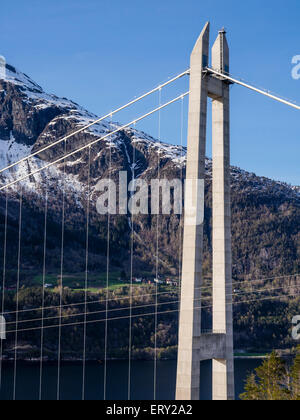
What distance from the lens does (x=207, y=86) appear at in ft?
75.9

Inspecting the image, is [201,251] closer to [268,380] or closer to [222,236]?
[222,236]

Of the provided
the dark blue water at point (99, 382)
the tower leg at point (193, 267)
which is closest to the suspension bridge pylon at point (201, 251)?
the tower leg at point (193, 267)

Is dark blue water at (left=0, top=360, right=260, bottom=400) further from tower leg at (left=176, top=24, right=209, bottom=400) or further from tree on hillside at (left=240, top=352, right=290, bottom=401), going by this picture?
tower leg at (left=176, top=24, right=209, bottom=400)

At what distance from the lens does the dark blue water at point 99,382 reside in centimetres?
8119

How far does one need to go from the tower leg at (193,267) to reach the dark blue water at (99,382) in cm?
5174

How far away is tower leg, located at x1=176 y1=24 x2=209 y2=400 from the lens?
21078 mm

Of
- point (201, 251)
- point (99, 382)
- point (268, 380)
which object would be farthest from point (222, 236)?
point (99, 382)

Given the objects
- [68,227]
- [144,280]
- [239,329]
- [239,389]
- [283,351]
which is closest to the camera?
[239,389]

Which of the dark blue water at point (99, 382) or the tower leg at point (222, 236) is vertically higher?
the tower leg at point (222, 236)

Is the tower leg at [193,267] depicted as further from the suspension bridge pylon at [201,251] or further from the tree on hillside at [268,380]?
the tree on hillside at [268,380]

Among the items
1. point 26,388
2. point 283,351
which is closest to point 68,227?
point 283,351

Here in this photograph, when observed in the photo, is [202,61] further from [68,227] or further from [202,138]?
[68,227]

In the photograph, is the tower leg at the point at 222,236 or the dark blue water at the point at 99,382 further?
the dark blue water at the point at 99,382
